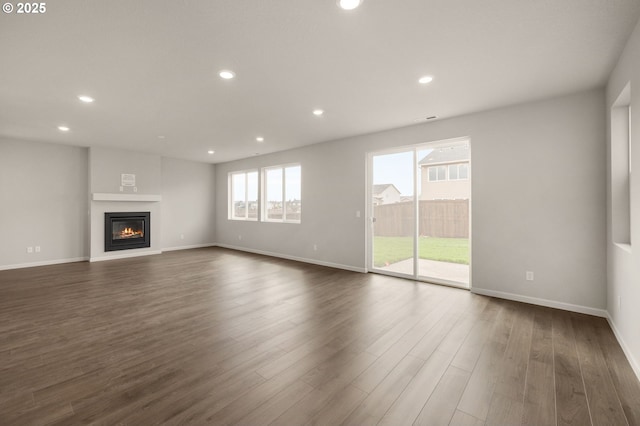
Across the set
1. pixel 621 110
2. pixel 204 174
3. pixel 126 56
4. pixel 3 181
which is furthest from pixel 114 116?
pixel 621 110

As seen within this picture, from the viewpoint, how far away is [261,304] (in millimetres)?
3615

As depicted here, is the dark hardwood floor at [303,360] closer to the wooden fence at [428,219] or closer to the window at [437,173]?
the wooden fence at [428,219]

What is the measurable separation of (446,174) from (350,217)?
6.43 feet

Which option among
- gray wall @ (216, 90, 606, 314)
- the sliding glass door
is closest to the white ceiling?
gray wall @ (216, 90, 606, 314)

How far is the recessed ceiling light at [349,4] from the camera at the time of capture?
1895 mm

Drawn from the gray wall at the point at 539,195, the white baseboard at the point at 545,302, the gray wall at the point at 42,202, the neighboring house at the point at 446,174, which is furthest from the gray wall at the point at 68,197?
the white baseboard at the point at 545,302

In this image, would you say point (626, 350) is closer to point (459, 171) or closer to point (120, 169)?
point (459, 171)

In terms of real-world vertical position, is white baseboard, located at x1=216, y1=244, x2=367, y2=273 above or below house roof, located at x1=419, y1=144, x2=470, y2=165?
below

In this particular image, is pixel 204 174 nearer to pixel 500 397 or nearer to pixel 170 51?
pixel 170 51

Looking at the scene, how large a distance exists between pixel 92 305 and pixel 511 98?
607 cm

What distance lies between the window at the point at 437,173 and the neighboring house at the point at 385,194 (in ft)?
2.16

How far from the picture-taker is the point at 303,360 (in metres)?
2.28

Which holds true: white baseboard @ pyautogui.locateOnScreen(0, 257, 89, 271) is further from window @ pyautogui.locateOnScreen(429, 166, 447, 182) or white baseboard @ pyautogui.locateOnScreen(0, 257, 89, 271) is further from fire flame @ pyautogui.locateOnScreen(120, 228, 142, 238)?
window @ pyautogui.locateOnScreen(429, 166, 447, 182)

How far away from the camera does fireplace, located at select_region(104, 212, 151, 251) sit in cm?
675
